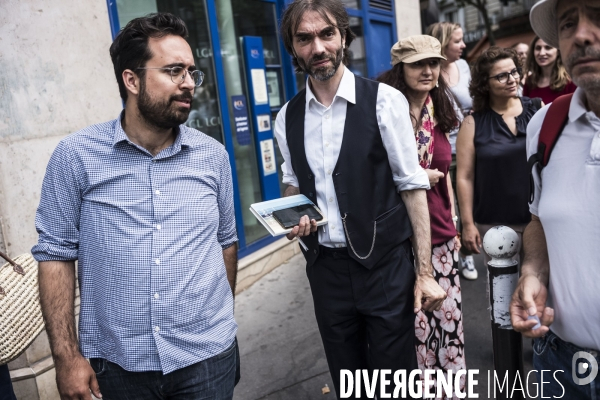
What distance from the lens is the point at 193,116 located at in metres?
5.14

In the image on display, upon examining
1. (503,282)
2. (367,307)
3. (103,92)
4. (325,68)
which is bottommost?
(367,307)

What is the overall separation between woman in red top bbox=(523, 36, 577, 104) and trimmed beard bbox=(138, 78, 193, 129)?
12.4ft

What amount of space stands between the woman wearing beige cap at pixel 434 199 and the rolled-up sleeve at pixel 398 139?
1.81ft

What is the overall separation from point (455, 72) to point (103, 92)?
120 inches

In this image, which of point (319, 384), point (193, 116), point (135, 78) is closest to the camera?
point (135, 78)

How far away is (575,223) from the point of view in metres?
1.53

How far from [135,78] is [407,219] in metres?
1.31

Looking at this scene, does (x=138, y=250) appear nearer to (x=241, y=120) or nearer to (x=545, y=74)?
(x=241, y=120)

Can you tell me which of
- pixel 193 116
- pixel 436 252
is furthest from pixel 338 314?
pixel 193 116

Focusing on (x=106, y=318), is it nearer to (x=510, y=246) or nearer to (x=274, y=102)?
(x=510, y=246)

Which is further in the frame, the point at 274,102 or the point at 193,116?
the point at 274,102

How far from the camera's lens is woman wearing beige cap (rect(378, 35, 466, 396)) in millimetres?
3070

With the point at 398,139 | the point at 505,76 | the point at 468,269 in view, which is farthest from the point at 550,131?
the point at 468,269

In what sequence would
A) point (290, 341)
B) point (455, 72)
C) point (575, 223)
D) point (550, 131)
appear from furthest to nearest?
point (455, 72) → point (290, 341) → point (550, 131) → point (575, 223)
